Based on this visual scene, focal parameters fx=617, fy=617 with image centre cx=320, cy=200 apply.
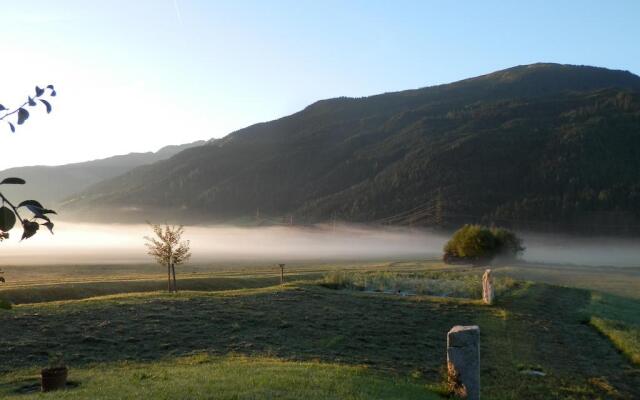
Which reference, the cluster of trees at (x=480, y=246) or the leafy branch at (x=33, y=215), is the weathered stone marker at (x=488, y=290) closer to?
the leafy branch at (x=33, y=215)

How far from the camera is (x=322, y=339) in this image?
22.8 meters

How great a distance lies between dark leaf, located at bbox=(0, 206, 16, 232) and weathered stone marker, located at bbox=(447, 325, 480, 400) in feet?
41.1

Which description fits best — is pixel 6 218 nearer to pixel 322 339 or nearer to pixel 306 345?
pixel 306 345

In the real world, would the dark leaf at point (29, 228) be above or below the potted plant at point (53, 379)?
above

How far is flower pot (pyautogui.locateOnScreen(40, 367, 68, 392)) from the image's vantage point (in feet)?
46.1

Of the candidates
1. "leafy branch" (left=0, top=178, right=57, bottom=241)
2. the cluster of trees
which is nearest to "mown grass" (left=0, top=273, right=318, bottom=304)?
the cluster of trees

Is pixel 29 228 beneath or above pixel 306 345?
above

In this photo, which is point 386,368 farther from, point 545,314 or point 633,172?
point 633,172

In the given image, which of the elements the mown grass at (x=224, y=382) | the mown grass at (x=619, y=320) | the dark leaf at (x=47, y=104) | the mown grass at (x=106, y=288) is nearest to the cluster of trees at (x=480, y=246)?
the mown grass at (x=106, y=288)

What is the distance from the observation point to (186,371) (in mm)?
15883

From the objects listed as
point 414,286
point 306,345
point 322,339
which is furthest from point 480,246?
point 306,345

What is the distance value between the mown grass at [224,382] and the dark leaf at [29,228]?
28.1 feet

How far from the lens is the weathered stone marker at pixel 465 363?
14.4m

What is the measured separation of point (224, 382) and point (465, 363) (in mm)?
5577
